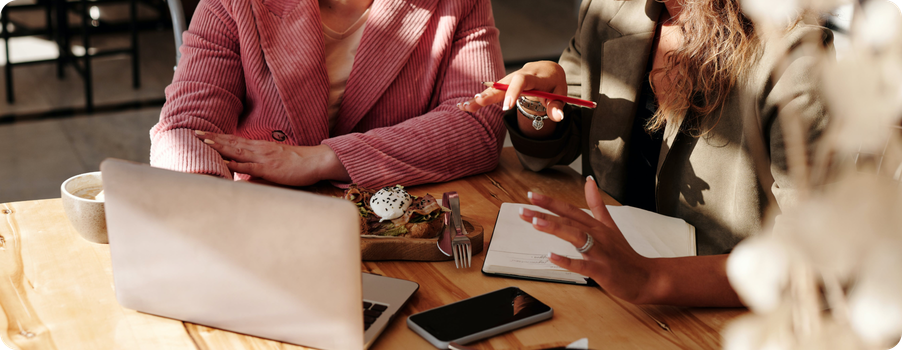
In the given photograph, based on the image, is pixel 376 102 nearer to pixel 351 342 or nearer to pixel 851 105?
pixel 351 342

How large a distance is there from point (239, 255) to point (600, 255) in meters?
0.43

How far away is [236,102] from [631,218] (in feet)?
2.64

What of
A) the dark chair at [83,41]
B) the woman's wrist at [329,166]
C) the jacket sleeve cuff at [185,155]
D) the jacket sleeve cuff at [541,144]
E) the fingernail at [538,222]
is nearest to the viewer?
the fingernail at [538,222]

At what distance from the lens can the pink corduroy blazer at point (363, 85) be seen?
1250 millimetres

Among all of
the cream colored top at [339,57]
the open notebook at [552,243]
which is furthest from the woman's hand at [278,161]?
the open notebook at [552,243]

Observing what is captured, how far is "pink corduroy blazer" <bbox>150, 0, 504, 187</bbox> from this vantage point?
1.25 meters

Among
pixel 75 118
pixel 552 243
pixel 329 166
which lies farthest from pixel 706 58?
pixel 75 118

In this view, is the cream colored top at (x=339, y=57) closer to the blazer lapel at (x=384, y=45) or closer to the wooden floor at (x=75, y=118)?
the blazer lapel at (x=384, y=45)

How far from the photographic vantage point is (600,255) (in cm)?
82

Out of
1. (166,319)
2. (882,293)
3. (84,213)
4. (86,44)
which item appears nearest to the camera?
(882,293)

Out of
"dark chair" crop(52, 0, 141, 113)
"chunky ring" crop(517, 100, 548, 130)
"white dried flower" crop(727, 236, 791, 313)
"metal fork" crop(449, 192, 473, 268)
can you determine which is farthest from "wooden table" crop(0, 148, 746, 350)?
"dark chair" crop(52, 0, 141, 113)

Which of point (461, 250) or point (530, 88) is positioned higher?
point (530, 88)

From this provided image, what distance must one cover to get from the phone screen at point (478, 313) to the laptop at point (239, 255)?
60mm

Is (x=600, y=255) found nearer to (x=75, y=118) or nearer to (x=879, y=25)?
(x=879, y=25)
